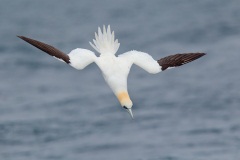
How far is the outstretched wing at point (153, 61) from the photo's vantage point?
2717cm

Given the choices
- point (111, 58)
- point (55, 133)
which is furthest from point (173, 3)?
point (111, 58)

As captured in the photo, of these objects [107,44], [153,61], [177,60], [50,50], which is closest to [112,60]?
[107,44]

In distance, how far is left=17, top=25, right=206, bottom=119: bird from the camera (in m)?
25.8

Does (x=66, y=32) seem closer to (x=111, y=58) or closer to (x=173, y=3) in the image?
(x=173, y=3)

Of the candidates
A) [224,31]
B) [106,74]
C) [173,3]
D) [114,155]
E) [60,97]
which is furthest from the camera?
[173,3]

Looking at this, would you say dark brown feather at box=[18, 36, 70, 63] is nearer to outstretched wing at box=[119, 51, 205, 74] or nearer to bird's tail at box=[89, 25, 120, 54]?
bird's tail at box=[89, 25, 120, 54]

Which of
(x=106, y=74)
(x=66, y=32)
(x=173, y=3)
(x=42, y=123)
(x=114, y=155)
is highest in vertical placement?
(x=173, y=3)

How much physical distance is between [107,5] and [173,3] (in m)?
6.11

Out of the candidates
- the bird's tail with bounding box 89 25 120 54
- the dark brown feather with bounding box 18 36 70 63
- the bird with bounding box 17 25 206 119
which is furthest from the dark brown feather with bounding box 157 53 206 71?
the dark brown feather with bounding box 18 36 70 63

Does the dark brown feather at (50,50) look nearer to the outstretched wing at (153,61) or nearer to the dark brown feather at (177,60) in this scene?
the outstretched wing at (153,61)

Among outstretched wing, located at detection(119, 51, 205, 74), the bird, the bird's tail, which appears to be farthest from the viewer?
outstretched wing, located at detection(119, 51, 205, 74)

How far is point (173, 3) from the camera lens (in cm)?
7931

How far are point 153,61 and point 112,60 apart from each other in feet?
6.48

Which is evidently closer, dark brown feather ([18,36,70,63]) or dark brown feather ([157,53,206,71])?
dark brown feather ([18,36,70,63])
